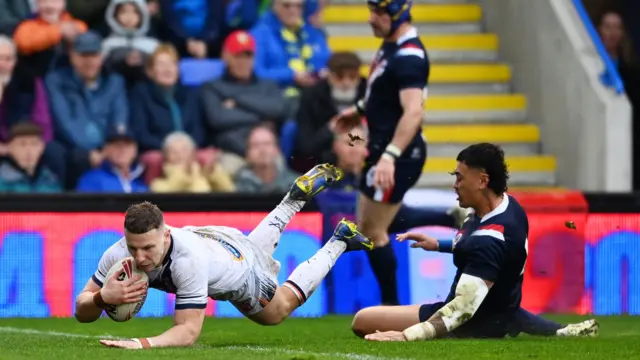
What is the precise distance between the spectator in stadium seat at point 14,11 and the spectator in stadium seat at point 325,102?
9.25 feet

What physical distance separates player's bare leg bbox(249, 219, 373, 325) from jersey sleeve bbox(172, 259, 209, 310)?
0.79 meters

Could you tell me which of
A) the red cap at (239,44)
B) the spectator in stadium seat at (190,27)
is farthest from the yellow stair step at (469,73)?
the spectator in stadium seat at (190,27)

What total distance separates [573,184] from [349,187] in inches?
118

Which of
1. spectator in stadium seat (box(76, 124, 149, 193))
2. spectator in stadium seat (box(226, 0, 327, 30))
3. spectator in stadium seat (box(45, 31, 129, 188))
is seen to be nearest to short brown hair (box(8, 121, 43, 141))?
spectator in stadium seat (box(45, 31, 129, 188))

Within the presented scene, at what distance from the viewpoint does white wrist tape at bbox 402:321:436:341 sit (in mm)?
8164

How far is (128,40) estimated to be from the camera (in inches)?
555

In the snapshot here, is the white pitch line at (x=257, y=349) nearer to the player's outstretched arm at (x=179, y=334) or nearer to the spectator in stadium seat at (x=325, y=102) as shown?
the player's outstretched arm at (x=179, y=334)

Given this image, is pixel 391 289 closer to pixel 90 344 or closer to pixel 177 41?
pixel 90 344

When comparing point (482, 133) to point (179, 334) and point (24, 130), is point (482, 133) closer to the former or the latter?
point (24, 130)

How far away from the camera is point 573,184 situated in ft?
46.7

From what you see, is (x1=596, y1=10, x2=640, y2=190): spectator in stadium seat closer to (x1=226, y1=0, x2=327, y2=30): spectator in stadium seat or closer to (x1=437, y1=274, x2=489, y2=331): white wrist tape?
(x1=226, y1=0, x2=327, y2=30): spectator in stadium seat

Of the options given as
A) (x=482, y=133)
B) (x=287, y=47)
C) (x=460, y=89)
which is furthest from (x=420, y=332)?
(x=460, y=89)

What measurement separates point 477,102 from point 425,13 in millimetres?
1395

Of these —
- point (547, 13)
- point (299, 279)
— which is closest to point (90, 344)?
point (299, 279)
